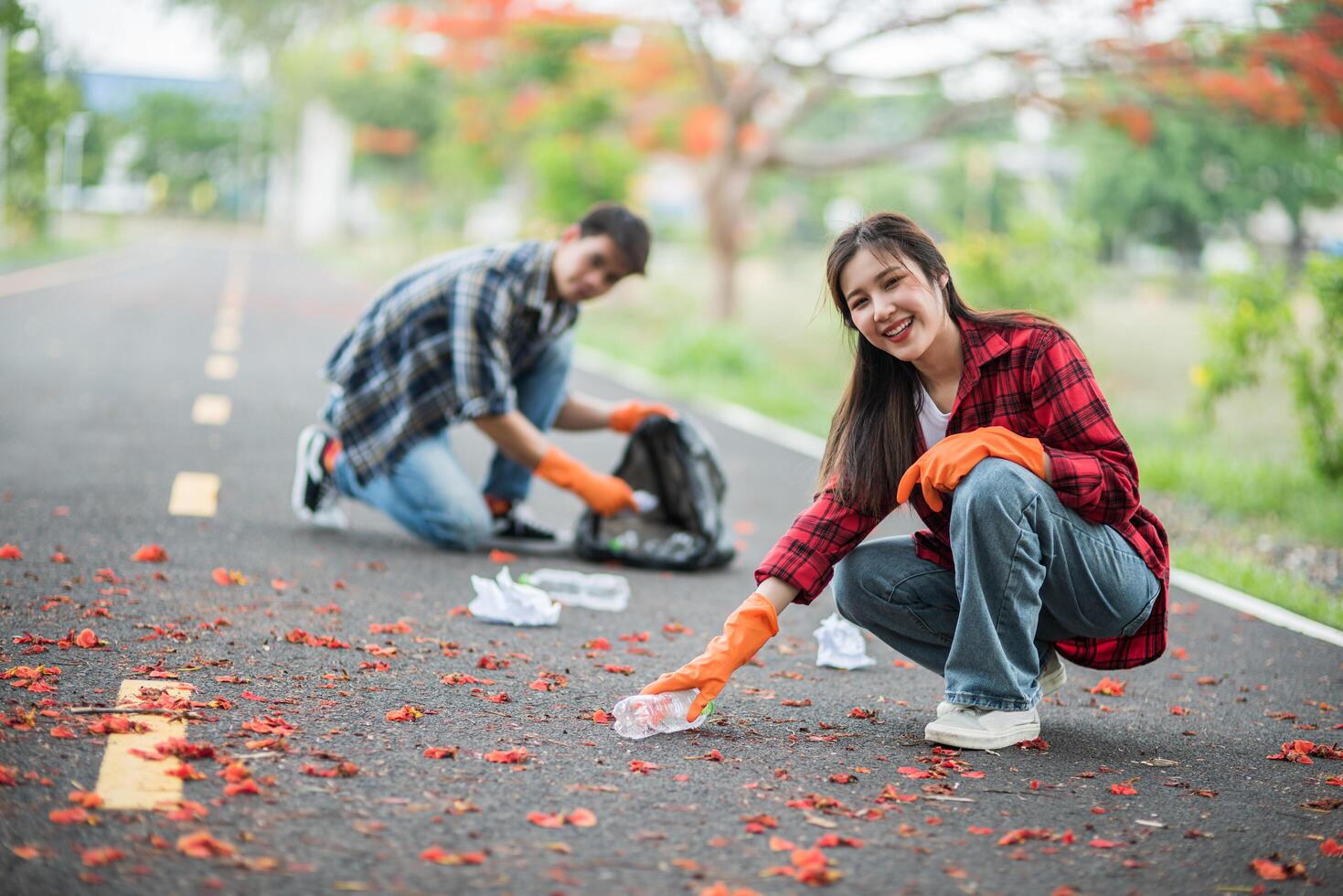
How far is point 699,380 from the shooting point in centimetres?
1362

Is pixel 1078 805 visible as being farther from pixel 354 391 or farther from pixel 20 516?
pixel 20 516

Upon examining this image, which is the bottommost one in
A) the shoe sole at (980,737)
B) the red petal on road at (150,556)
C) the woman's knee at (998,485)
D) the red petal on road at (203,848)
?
the red petal on road at (150,556)

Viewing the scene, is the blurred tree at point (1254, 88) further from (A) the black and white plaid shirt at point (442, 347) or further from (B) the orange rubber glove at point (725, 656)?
Result: (B) the orange rubber glove at point (725, 656)

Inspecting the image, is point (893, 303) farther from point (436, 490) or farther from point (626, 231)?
point (436, 490)

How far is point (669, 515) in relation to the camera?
6.11 meters

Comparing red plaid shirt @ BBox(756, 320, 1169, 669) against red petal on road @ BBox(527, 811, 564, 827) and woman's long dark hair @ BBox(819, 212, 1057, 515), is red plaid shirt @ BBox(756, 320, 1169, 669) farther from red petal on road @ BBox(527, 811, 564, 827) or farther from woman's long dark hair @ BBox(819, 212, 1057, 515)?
red petal on road @ BBox(527, 811, 564, 827)

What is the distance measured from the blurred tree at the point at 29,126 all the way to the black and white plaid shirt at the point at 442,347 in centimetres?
2087

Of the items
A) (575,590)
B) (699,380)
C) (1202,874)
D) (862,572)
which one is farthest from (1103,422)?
(699,380)

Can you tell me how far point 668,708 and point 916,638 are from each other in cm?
75

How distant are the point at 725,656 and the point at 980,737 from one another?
66 centimetres

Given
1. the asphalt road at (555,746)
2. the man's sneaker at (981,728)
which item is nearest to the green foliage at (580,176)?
the asphalt road at (555,746)

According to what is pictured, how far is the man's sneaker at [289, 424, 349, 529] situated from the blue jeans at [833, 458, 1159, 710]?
320 centimetres

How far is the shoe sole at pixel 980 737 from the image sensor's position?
3543 mm

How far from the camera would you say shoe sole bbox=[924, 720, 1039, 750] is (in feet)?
11.6
